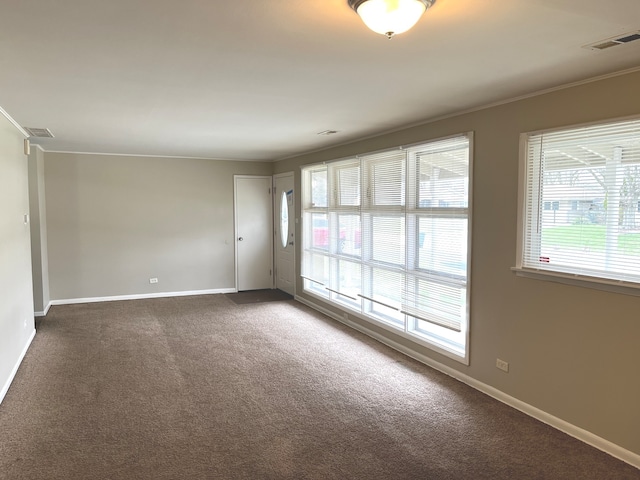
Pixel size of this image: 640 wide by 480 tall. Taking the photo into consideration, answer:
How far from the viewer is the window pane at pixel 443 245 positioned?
13.1 ft

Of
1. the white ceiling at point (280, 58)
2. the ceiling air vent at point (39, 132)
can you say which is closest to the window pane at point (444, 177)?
the white ceiling at point (280, 58)

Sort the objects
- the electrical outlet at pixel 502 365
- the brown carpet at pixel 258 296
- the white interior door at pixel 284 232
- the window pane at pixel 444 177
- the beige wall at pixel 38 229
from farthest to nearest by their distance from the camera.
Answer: the white interior door at pixel 284 232 < the brown carpet at pixel 258 296 < the beige wall at pixel 38 229 < the window pane at pixel 444 177 < the electrical outlet at pixel 502 365

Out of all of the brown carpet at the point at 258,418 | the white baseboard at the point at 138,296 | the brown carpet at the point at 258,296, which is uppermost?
the white baseboard at the point at 138,296

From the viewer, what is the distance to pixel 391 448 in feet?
9.46

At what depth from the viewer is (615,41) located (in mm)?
2197

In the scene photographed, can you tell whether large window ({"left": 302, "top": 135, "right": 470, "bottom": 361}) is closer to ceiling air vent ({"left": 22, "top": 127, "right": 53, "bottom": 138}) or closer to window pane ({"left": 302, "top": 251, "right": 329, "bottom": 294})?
window pane ({"left": 302, "top": 251, "right": 329, "bottom": 294})

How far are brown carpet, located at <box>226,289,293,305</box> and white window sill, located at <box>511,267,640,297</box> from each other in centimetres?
460

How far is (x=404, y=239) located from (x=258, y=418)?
7.64 feet

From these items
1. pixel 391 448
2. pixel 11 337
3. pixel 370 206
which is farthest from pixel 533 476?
pixel 11 337

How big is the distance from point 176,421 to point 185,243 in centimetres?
465

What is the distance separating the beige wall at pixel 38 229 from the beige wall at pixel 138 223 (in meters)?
0.32

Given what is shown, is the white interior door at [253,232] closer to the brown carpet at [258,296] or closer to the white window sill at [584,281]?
the brown carpet at [258,296]

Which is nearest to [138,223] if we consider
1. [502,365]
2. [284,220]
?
[284,220]

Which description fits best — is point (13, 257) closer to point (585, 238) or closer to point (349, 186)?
point (349, 186)
